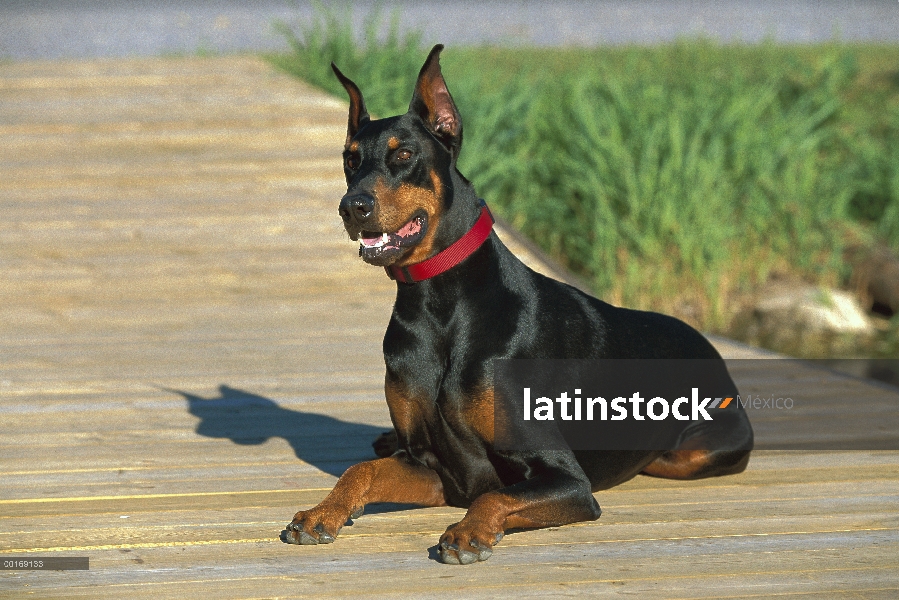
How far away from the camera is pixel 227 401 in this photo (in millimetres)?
5410

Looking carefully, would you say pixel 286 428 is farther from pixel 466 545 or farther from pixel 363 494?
pixel 466 545

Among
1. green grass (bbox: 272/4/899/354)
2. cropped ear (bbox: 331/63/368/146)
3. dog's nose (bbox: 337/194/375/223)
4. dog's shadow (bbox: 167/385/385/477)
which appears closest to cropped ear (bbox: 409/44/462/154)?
cropped ear (bbox: 331/63/368/146)

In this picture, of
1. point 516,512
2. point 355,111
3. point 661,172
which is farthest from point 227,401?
point 661,172

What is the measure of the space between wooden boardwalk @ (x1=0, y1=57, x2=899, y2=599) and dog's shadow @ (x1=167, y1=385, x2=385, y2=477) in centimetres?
2

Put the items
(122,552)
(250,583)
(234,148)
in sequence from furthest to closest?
1. (234,148)
2. (122,552)
3. (250,583)

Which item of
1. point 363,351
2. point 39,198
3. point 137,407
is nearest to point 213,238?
point 39,198

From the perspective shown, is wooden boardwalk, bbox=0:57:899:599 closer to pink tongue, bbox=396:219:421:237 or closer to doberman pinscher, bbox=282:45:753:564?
doberman pinscher, bbox=282:45:753:564

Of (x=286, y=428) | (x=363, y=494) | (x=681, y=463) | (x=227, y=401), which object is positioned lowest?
(x=227, y=401)

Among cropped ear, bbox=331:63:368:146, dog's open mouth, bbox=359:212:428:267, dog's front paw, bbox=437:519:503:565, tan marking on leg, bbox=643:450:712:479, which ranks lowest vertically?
tan marking on leg, bbox=643:450:712:479

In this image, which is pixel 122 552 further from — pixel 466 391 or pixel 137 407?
pixel 137 407

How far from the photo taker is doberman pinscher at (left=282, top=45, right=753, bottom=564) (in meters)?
3.52

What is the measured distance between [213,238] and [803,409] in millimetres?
4227

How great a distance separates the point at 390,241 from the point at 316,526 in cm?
83

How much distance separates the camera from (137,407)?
5305mm
